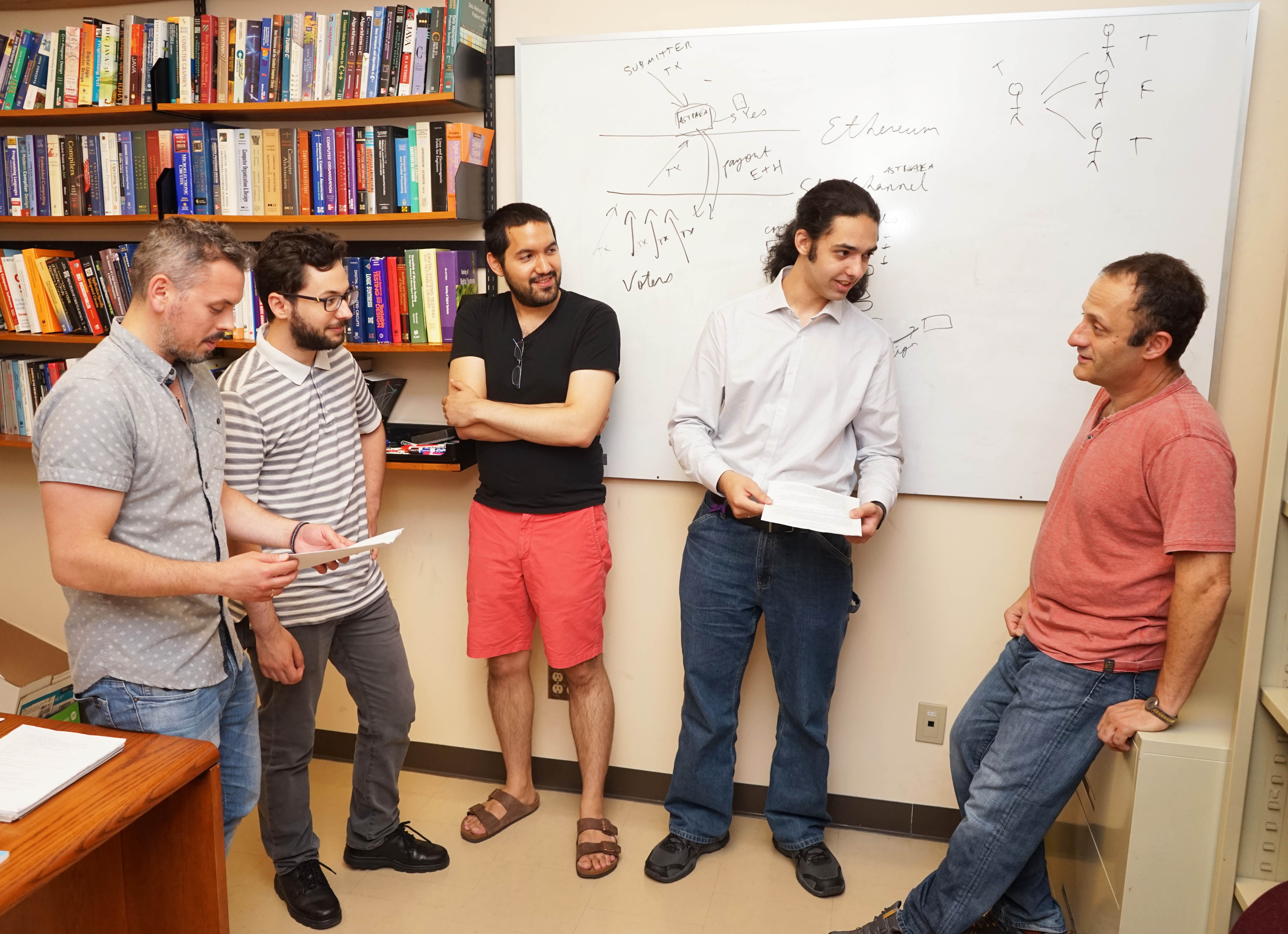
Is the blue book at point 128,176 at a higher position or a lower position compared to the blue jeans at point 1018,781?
higher

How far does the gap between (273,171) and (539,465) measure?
1197mm

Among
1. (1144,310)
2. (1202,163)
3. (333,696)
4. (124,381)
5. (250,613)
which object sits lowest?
(333,696)

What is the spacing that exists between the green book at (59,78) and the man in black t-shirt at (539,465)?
1.46 m

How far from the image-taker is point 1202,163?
7.22 feet

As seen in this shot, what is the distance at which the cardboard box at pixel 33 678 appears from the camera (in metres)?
2.52

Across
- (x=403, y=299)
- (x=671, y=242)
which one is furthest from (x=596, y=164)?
(x=403, y=299)

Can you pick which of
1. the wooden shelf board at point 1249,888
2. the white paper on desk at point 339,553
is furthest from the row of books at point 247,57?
the wooden shelf board at point 1249,888

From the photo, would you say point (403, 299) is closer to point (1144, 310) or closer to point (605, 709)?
point (605, 709)

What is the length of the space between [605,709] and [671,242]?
1389 mm

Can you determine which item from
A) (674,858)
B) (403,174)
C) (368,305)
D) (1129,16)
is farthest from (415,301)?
(1129,16)

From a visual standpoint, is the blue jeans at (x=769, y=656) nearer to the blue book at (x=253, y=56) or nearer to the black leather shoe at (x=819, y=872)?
the black leather shoe at (x=819, y=872)

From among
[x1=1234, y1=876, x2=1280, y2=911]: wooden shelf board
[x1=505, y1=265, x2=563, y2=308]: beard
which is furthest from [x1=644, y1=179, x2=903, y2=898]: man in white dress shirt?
[x1=1234, y1=876, x2=1280, y2=911]: wooden shelf board

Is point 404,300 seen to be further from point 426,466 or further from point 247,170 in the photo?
point 247,170

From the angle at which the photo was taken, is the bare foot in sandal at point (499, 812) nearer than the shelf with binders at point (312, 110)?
No
